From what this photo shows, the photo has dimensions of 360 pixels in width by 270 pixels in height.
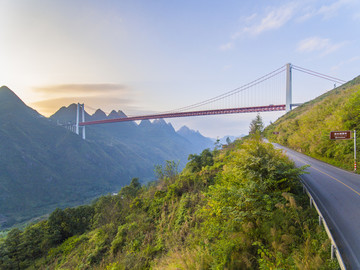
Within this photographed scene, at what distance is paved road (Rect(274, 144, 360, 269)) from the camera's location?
196 inches

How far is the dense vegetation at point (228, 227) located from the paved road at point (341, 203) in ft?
1.91

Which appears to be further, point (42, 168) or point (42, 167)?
point (42, 167)

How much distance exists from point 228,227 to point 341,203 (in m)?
5.20

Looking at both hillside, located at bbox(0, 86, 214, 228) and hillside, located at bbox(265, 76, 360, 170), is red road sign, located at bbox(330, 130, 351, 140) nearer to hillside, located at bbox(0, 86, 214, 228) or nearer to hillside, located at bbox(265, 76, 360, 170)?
hillside, located at bbox(265, 76, 360, 170)

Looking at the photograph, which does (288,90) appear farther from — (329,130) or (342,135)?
(342,135)

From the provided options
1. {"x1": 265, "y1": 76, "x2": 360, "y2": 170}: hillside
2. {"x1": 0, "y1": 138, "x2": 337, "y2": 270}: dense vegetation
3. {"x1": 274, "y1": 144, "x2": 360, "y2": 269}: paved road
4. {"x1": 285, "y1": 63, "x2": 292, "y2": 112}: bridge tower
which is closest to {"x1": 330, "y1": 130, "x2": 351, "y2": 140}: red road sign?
{"x1": 265, "y1": 76, "x2": 360, "y2": 170}: hillside

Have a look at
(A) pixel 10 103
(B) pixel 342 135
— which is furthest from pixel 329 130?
(A) pixel 10 103

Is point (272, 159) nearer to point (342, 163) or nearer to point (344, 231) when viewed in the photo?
point (344, 231)

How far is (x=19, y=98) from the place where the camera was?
14150 cm

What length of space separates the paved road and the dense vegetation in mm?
583

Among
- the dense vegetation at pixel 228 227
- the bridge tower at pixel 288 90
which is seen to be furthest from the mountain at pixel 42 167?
the bridge tower at pixel 288 90

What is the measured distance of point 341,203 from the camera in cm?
748

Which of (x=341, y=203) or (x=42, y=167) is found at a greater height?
(x=341, y=203)

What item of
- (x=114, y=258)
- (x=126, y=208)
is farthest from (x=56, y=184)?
(x=114, y=258)
